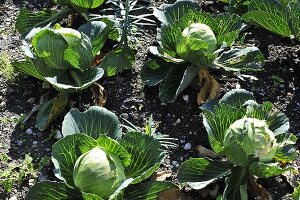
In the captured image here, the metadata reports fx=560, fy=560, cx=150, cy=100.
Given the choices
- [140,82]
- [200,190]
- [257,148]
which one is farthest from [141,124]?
[257,148]

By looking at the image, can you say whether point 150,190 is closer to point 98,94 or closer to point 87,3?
point 98,94

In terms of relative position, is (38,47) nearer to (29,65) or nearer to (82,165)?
(29,65)

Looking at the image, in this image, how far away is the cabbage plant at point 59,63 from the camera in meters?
3.51

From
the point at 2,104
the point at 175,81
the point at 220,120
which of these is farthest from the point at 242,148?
the point at 2,104

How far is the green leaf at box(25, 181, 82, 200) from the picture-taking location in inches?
118

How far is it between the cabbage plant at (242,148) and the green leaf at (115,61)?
2.34 feet

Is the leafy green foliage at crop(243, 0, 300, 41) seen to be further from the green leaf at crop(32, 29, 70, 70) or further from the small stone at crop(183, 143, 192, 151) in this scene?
the green leaf at crop(32, 29, 70, 70)

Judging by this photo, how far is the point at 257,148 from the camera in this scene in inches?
119

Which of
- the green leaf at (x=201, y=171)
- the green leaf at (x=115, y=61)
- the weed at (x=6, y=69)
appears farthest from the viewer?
the weed at (x=6, y=69)

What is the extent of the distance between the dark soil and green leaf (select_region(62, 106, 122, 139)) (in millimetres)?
353

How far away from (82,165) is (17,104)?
3.42 feet

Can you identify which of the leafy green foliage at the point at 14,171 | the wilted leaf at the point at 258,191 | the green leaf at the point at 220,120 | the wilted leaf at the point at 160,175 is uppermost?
the green leaf at the point at 220,120

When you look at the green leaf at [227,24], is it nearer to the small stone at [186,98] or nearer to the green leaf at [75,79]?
the small stone at [186,98]

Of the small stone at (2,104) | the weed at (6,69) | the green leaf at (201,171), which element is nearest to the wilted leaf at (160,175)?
the green leaf at (201,171)
